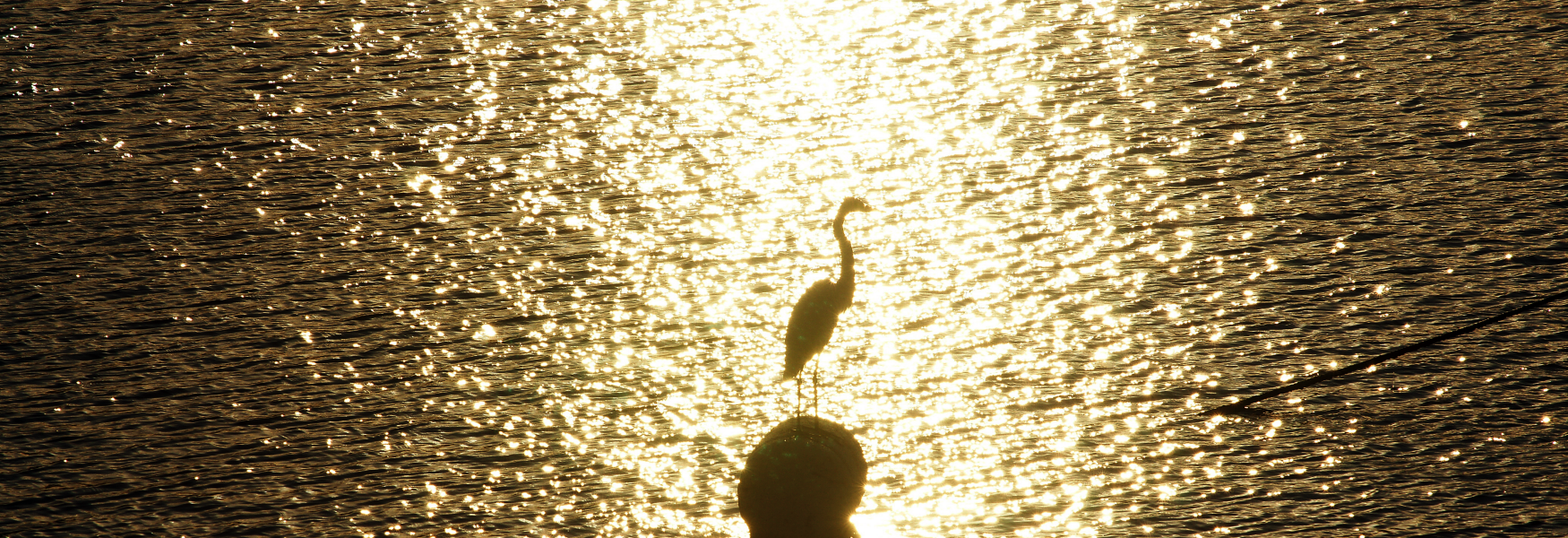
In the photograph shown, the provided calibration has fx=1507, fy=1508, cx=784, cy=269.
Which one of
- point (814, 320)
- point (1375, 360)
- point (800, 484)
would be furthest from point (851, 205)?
point (1375, 360)

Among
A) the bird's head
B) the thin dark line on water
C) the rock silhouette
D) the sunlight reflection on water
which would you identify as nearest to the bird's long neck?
the bird's head

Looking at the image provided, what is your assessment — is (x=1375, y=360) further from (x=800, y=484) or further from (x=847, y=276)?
(x=800, y=484)

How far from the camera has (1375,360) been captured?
32.3ft

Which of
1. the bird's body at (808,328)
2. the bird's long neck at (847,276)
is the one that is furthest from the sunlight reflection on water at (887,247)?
the bird's long neck at (847,276)

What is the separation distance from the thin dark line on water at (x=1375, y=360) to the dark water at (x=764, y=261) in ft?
0.27

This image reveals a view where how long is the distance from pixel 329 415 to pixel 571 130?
514 cm

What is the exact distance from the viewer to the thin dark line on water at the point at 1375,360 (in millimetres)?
9484

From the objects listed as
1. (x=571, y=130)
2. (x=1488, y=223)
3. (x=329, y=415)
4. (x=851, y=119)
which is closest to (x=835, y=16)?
(x=851, y=119)

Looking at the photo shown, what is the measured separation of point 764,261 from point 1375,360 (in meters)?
4.55

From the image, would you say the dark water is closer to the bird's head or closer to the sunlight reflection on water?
the sunlight reflection on water

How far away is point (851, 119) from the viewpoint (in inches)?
568

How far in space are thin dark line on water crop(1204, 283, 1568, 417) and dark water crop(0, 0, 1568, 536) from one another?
83mm

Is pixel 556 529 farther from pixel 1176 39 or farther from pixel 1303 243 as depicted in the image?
pixel 1176 39

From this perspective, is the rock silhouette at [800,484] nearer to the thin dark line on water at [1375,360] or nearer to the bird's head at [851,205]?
the bird's head at [851,205]
